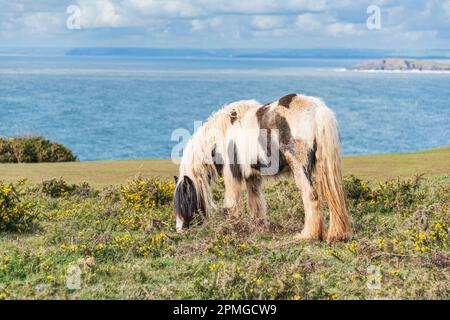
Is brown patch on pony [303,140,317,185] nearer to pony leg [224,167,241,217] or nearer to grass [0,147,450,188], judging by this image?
pony leg [224,167,241,217]

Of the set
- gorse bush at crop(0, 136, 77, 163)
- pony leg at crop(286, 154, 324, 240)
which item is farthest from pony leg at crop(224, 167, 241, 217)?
gorse bush at crop(0, 136, 77, 163)

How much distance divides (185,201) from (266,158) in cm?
133

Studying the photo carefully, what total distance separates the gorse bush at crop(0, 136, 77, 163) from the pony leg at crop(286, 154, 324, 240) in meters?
13.2

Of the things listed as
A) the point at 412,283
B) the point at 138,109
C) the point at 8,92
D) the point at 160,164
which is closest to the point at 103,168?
the point at 160,164

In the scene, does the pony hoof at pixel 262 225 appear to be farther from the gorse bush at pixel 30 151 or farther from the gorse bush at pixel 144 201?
the gorse bush at pixel 30 151

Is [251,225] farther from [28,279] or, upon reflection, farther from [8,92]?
[8,92]

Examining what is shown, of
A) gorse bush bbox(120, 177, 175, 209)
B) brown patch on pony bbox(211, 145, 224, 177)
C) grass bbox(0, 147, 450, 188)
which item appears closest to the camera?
brown patch on pony bbox(211, 145, 224, 177)

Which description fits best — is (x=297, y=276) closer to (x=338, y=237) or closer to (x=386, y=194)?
(x=338, y=237)

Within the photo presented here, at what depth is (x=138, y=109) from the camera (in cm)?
9500

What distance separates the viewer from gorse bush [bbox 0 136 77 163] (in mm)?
19281

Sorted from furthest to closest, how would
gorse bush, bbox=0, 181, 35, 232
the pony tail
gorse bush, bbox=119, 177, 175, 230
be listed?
gorse bush, bbox=119, 177, 175, 230 < gorse bush, bbox=0, 181, 35, 232 < the pony tail

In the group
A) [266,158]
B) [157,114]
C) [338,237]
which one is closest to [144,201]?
[266,158]

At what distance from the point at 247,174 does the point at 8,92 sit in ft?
367

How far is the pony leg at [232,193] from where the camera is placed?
28.7 feet
